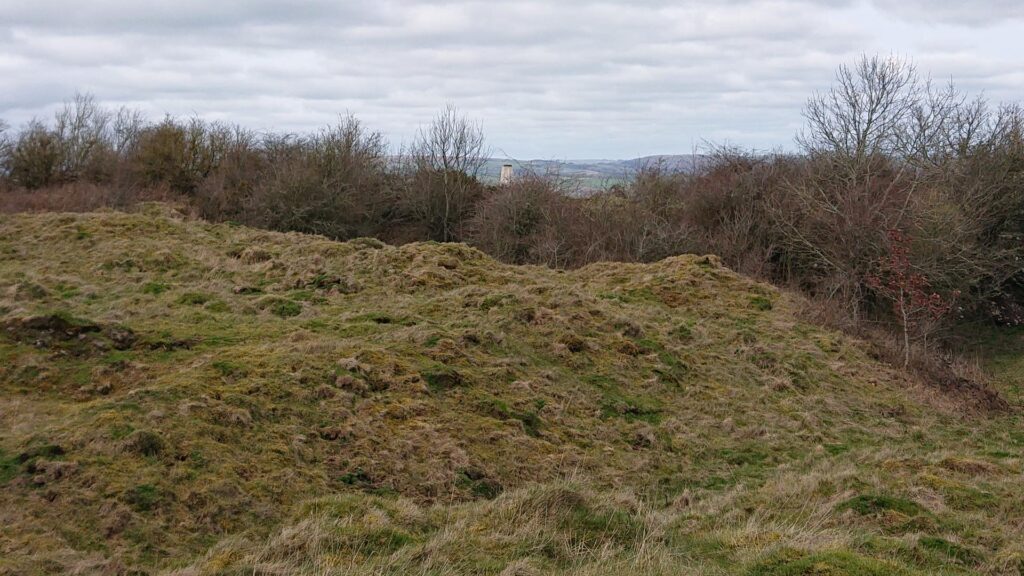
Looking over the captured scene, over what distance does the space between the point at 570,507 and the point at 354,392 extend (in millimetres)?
3030

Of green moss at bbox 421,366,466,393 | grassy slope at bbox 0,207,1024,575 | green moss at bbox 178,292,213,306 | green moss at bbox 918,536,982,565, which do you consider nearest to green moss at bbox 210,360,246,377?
grassy slope at bbox 0,207,1024,575

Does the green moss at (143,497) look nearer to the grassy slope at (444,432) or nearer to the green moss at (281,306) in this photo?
the grassy slope at (444,432)

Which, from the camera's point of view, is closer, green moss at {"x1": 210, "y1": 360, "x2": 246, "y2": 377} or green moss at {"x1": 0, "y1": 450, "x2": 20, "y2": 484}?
green moss at {"x1": 0, "y1": 450, "x2": 20, "y2": 484}

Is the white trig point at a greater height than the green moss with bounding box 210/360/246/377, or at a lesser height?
greater

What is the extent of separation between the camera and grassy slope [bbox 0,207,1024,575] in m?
5.50

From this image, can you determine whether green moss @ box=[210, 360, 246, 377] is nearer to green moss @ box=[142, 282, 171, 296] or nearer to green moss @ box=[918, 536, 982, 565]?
green moss @ box=[142, 282, 171, 296]

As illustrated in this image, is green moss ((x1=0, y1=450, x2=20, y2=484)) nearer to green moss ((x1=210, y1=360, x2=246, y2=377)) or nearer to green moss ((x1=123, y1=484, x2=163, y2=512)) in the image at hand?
green moss ((x1=123, y1=484, x2=163, y2=512))

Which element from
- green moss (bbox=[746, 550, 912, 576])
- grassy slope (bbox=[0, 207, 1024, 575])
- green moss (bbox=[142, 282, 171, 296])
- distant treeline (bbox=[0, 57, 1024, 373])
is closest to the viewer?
green moss (bbox=[746, 550, 912, 576])

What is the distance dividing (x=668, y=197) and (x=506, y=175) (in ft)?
21.2

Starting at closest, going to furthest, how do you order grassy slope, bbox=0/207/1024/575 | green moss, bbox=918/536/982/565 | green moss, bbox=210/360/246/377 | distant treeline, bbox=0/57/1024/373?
grassy slope, bbox=0/207/1024/575
green moss, bbox=918/536/982/565
green moss, bbox=210/360/246/377
distant treeline, bbox=0/57/1024/373

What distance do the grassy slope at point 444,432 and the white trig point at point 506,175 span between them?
15.3 meters

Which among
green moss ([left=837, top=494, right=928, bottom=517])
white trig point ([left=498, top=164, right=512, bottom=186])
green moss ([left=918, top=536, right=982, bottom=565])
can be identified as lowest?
green moss ([left=837, top=494, right=928, bottom=517])

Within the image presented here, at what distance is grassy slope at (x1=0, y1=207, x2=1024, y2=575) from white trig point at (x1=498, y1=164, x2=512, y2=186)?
15.3 metres

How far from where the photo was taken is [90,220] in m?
17.2
